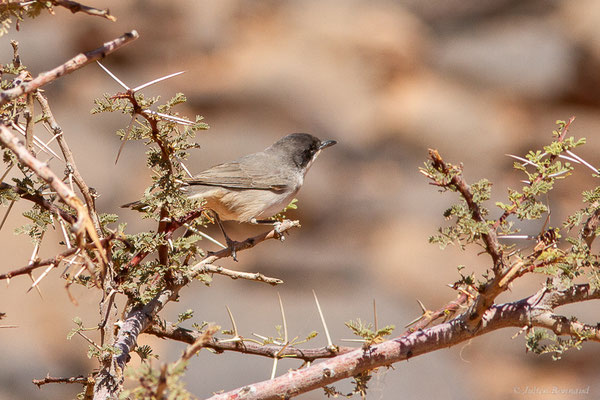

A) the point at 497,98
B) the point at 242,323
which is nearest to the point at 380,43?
the point at 497,98

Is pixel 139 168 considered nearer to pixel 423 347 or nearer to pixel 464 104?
pixel 464 104

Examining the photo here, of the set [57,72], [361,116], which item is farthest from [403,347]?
[361,116]

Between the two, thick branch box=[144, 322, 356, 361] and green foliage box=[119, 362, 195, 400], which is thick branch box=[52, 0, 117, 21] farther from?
thick branch box=[144, 322, 356, 361]

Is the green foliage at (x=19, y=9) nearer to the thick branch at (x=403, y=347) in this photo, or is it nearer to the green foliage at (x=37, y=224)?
the green foliage at (x=37, y=224)

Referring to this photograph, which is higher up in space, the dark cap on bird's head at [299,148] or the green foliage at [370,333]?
the dark cap on bird's head at [299,148]

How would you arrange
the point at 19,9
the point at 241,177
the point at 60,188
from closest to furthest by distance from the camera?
the point at 60,188, the point at 19,9, the point at 241,177

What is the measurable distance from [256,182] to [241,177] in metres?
0.13

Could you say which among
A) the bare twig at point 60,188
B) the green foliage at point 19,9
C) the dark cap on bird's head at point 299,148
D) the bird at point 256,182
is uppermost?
the dark cap on bird's head at point 299,148

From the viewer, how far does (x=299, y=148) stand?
5.45 m

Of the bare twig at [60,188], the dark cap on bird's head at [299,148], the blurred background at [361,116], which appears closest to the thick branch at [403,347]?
the bare twig at [60,188]

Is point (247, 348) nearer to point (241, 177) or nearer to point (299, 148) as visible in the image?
point (241, 177)

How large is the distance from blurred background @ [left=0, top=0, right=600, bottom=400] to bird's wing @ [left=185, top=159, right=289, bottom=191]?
2.74 metres

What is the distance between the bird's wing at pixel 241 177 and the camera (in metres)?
4.69

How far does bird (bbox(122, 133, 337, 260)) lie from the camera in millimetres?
4570
